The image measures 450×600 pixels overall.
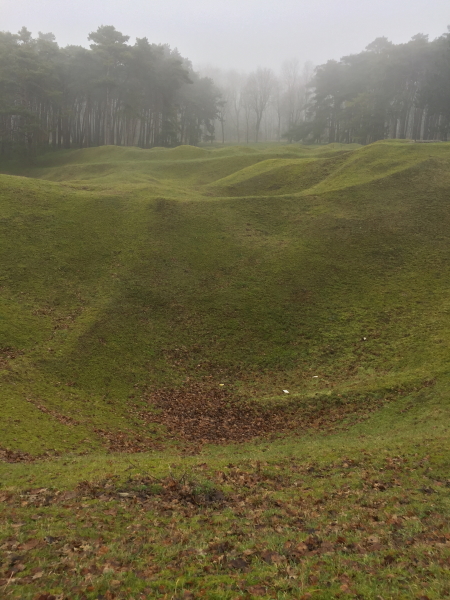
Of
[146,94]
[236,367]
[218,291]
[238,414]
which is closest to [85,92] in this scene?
[146,94]

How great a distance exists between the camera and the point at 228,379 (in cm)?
2105

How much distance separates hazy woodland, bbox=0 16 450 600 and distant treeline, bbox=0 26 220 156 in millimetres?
19327

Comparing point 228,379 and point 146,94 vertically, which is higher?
point 146,94

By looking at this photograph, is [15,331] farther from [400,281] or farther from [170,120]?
[170,120]

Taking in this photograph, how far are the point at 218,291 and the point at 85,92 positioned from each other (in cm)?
6309

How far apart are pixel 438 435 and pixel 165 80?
83512 millimetres

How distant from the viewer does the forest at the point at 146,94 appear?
223ft

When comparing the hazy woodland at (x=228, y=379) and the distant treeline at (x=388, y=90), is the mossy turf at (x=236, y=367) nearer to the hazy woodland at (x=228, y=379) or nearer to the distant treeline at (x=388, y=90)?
the hazy woodland at (x=228, y=379)

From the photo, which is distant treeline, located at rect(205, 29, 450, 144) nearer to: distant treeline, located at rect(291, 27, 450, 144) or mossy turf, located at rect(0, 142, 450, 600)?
distant treeline, located at rect(291, 27, 450, 144)

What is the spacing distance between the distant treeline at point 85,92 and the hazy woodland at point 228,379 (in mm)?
19327

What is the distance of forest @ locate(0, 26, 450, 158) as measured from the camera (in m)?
68.1

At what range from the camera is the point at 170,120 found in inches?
3369

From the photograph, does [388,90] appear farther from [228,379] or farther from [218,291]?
[228,379]

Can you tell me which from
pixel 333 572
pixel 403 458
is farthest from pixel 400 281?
pixel 333 572
